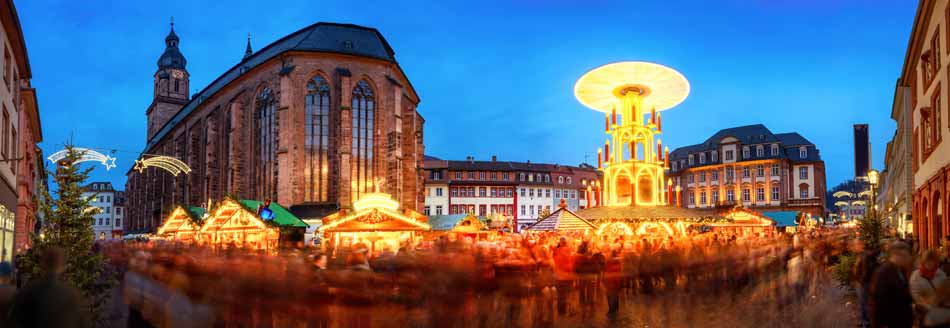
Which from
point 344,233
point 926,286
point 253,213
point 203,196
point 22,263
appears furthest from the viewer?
point 203,196

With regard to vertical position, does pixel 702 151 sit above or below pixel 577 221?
above

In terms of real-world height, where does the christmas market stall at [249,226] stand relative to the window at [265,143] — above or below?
below

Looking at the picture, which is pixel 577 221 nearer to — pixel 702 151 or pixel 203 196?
pixel 203 196

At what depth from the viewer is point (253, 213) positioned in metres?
24.4

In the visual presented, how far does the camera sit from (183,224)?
30.9m

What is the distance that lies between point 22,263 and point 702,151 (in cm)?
7575

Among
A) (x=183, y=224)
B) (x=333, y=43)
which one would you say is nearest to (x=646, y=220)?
(x=183, y=224)

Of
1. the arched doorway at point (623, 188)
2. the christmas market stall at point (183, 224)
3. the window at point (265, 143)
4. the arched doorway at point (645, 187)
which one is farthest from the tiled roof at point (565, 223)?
the window at point (265, 143)

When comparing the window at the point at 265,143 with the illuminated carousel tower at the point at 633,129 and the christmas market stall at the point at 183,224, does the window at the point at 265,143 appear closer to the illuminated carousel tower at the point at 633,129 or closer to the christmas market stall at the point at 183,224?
the christmas market stall at the point at 183,224

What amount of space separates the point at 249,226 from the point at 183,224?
8313 mm

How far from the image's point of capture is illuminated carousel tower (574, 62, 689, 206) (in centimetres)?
3153

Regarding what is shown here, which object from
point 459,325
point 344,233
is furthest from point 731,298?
point 344,233

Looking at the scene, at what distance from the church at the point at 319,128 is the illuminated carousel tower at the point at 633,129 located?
16285 millimetres

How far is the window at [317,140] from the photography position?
4416 cm
